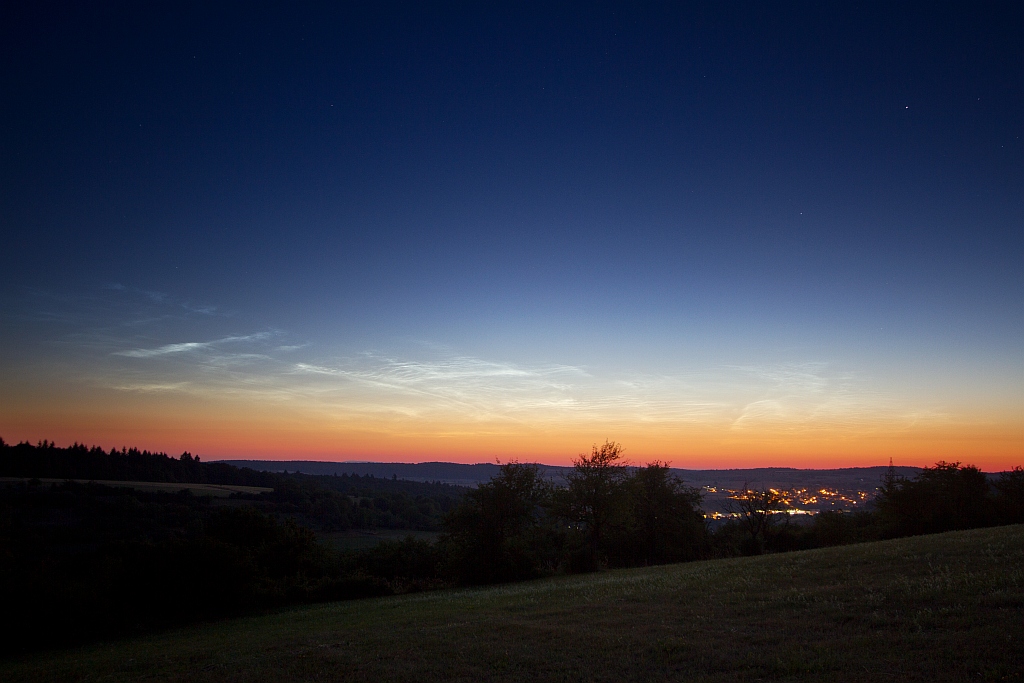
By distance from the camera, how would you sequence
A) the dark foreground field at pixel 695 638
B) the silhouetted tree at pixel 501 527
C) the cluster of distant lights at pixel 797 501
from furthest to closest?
1. the cluster of distant lights at pixel 797 501
2. the silhouetted tree at pixel 501 527
3. the dark foreground field at pixel 695 638

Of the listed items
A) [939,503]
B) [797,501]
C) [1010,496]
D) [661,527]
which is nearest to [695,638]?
[661,527]

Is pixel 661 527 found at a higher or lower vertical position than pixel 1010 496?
lower

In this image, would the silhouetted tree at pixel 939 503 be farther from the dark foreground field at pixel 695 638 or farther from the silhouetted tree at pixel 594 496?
the dark foreground field at pixel 695 638

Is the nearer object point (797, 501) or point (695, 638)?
point (695, 638)

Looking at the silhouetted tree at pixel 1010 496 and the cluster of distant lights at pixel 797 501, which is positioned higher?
the silhouetted tree at pixel 1010 496

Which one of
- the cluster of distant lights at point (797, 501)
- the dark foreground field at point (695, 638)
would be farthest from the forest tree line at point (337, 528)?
the dark foreground field at point (695, 638)

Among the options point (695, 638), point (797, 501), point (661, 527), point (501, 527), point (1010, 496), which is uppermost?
point (695, 638)

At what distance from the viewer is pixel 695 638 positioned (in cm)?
1112

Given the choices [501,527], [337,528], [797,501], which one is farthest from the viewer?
[337,528]

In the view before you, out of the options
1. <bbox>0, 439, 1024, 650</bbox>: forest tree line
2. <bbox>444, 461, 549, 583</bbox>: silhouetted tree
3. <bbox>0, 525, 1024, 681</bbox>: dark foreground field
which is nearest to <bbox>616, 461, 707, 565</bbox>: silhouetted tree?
<bbox>0, 439, 1024, 650</bbox>: forest tree line

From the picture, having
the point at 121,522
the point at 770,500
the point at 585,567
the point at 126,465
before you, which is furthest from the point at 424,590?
the point at 126,465

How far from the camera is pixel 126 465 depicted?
321 ft

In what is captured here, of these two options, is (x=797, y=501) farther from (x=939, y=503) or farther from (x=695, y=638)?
(x=695, y=638)

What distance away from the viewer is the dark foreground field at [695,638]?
872 centimetres
